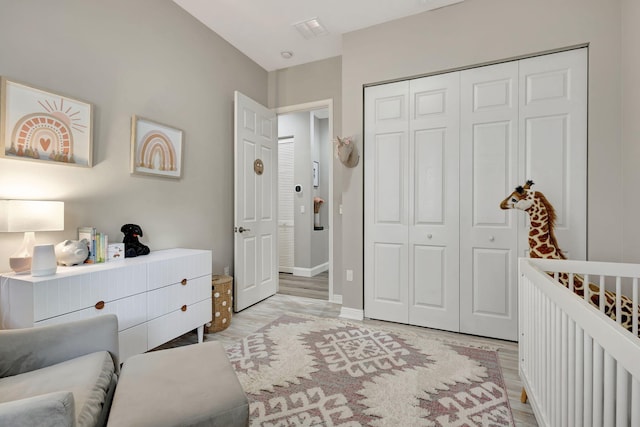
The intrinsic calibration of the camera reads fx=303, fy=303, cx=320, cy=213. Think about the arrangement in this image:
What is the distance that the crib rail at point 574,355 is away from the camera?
0.71 m

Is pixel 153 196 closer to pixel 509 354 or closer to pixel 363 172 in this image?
pixel 363 172

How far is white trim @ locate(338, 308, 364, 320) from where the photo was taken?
298cm

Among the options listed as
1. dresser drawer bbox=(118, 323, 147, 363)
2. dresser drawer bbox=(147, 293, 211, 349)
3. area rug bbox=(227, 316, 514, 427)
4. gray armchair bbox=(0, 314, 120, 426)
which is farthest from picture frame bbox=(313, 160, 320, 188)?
gray armchair bbox=(0, 314, 120, 426)

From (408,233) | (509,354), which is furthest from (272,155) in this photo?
(509,354)

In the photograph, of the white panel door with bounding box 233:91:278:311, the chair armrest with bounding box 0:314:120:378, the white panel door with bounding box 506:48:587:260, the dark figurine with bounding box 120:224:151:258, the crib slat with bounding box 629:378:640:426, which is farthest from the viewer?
the white panel door with bounding box 233:91:278:311

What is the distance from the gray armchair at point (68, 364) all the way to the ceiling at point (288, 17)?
2.65 metres

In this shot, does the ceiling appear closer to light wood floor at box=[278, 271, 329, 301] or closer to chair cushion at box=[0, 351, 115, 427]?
chair cushion at box=[0, 351, 115, 427]

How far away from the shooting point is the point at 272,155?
3.74m

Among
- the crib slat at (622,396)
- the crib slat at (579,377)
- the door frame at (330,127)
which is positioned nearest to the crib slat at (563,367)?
the crib slat at (579,377)

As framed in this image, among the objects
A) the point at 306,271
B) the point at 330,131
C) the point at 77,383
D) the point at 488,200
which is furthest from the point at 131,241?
the point at 306,271

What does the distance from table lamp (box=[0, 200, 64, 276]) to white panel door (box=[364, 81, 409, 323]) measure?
7.62 feet

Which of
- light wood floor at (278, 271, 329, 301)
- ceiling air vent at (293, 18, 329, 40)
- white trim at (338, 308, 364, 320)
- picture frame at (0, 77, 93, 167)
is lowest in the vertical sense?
light wood floor at (278, 271, 329, 301)

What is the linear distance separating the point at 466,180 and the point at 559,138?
0.70m

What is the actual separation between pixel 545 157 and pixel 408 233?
1203 millimetres
